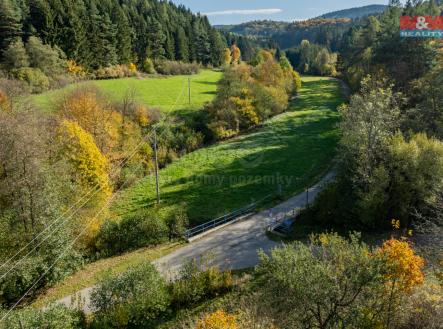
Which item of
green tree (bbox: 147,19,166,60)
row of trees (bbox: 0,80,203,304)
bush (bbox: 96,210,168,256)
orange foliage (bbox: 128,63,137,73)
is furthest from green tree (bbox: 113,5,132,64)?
bush (bbox: 96,210,168,256)

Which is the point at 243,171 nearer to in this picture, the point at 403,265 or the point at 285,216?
the point at 285,216

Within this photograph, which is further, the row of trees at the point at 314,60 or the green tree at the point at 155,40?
the row of trees at the point at 314,60

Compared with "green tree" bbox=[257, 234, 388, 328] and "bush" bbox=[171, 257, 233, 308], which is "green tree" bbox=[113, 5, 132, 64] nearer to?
"bush" bbox=[171, 257, 233, 308]

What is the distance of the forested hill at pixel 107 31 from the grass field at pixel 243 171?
37.4m

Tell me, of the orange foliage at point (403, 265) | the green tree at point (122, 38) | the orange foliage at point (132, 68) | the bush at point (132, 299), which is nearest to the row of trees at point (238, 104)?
the orange foliage at point (132, 68)

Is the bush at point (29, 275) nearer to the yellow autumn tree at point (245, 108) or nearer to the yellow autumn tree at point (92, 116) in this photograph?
the yellow autumn tree at point (92, 116)

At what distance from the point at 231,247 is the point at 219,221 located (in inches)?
165

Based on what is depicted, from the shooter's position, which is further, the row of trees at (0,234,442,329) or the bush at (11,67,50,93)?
the bush at (11,67,50,93)

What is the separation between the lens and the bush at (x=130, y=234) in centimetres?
2416

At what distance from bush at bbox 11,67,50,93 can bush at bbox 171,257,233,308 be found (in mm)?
37049

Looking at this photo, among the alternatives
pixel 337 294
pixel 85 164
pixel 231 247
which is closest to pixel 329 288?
pixel 337 294

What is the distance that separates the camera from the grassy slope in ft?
63.1

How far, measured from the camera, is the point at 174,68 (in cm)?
8519

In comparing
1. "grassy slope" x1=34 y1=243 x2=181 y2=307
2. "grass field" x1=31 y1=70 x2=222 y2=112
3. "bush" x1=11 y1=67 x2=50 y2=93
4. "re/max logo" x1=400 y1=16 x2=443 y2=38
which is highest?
"re/max logo" x1=400 y1=16 x2=443 y2=38
